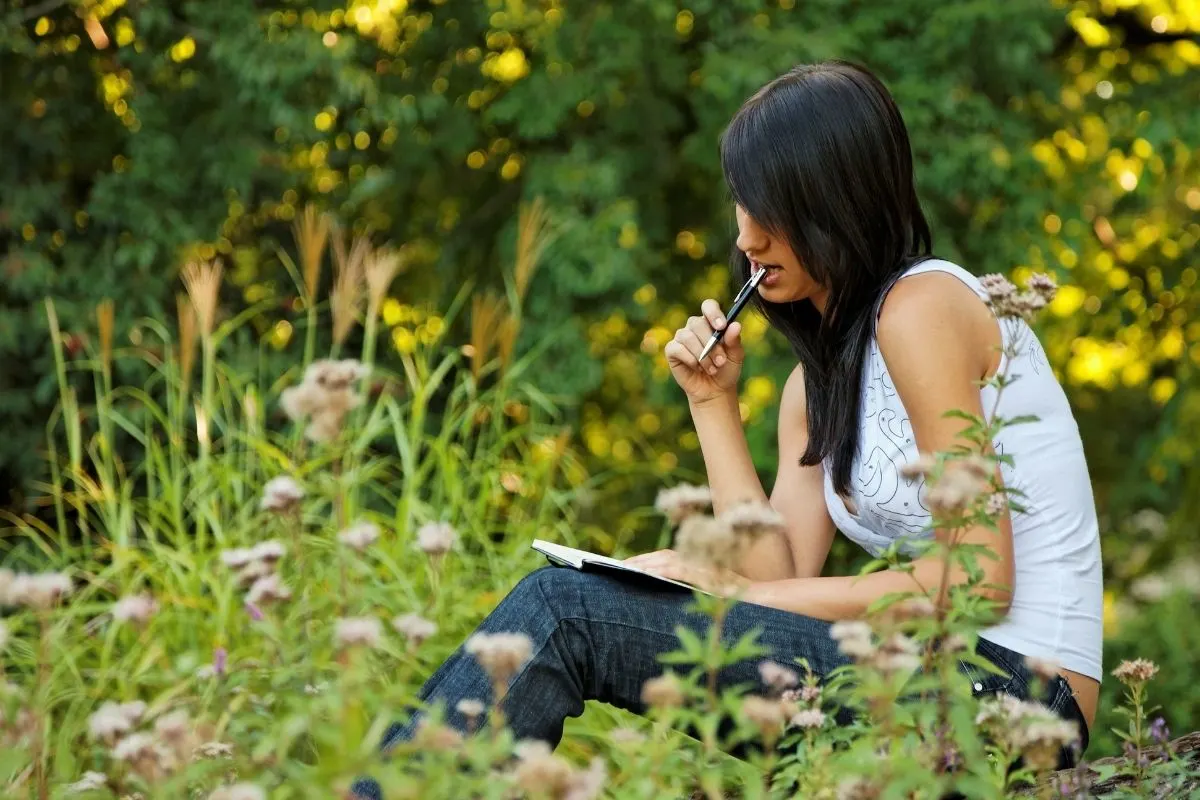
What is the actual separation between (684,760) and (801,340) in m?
1.02

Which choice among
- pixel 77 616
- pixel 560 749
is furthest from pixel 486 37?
pixel 560 749

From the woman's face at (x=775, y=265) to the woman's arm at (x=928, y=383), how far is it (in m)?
0.22

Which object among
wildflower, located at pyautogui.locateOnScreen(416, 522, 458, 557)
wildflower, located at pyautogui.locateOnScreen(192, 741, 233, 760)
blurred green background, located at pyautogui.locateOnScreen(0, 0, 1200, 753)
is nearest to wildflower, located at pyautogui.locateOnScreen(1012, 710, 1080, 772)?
wildflower, located at pyautogui.locateOnScreen(416, 522, 458, 557)

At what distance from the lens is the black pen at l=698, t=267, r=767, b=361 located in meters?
2.30

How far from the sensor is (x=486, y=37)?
15.8 feet

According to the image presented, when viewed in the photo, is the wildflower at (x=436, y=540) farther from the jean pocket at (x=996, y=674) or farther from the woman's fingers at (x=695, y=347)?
the woman's fingers at (x=695, y=347)

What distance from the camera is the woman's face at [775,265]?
87.1 inches

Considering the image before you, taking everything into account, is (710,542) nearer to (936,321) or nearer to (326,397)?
(326,397)

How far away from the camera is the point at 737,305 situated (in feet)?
7.64

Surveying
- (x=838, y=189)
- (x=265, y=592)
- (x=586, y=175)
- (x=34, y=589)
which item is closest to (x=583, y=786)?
(x=265, y=592)

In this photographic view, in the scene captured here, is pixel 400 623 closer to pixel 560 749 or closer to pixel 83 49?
pixel 560 749

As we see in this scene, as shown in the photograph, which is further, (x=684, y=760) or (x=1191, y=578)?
(x=1191, y=578)

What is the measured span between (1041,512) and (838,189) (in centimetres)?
56

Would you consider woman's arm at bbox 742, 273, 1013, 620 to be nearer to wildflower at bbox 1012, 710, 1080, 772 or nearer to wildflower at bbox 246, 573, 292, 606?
wildflower at bbox 1012, 710, 1080, 772
